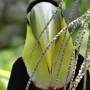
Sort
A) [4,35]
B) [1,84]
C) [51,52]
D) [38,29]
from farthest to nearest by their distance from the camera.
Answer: [4,35]
[1,84]
[38,29]
[51,52]

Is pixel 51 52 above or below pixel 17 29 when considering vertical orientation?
above

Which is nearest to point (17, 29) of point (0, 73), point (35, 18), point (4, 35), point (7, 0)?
point (4, 35)

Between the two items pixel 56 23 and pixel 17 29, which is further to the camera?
pixel 17 29

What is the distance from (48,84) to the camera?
114 cm

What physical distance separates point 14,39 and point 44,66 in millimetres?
2425

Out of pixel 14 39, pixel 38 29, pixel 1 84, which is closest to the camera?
pixel 38 29

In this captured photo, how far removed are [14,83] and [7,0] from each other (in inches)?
114

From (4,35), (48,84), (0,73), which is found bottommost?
(4,35)

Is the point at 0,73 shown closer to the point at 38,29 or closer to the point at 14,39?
the point at 38,29

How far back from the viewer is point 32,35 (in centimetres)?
121

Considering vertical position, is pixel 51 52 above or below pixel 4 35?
above

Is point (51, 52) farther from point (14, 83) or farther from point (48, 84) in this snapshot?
point (14, 83)

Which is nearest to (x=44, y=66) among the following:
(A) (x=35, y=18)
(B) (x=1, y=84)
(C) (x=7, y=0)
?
(A) (x=35, y=18)

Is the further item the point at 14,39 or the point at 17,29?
the point at 17,29
